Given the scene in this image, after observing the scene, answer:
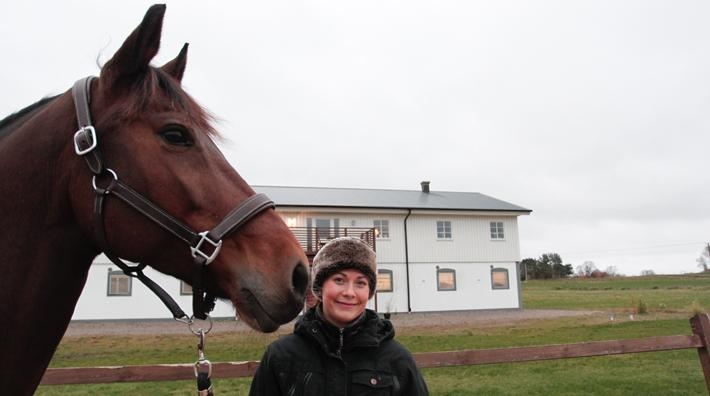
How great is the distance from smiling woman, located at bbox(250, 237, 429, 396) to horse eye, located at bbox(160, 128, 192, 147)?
2.90 feet

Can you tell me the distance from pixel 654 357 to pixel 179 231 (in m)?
12.2

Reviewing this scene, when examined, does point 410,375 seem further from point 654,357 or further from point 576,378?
point 654,357

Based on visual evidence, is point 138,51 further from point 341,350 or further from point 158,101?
point 341,350

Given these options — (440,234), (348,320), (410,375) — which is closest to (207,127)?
(348,320)

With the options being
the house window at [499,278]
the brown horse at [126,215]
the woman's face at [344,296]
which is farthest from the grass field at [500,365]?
the house window at [499,278]

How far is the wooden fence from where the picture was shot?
414 cm

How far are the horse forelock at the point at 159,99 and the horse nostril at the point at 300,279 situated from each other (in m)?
0.67

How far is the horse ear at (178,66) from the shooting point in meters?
2.05

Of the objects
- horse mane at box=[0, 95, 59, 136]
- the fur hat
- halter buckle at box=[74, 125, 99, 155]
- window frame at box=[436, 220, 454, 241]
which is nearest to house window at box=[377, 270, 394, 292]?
window frame at box=[436, 220, 454, 241]

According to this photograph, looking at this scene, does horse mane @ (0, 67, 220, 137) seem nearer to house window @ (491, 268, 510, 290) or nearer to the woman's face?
the woman's face

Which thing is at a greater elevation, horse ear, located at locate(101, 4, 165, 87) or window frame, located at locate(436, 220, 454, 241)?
window frame, located at locate(436, 220, 454, 241)

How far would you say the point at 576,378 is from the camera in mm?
8648

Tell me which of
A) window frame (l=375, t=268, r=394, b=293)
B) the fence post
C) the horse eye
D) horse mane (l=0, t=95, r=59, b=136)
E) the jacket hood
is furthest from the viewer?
window frame (l=375, t=268, r=394, b=293)

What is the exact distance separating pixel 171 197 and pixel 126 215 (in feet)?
0.54
